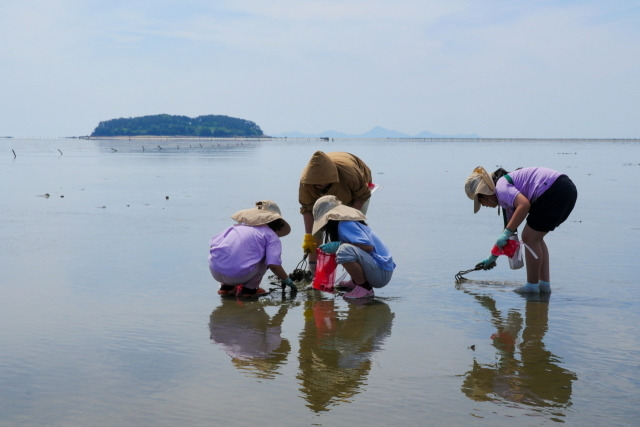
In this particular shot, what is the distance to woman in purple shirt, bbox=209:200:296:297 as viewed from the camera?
613 centimetres

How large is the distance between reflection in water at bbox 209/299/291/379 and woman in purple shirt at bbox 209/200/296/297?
0.70 feet

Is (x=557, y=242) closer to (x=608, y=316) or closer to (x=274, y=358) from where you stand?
(x=608, y=316)

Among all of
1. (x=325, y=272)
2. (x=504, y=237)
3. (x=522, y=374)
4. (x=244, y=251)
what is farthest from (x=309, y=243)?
(x=522, y=374)

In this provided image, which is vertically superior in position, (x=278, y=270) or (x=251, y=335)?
(x=278, y=270)

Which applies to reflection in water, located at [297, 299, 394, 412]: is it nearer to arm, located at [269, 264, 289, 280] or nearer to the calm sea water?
the calm sea water

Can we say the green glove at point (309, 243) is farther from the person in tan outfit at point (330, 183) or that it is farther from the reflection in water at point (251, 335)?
the reflection in water at point (251, 335)

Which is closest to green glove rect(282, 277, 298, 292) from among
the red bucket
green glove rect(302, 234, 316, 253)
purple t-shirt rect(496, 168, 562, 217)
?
the red bucket

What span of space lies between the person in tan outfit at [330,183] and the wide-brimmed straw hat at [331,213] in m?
0.50

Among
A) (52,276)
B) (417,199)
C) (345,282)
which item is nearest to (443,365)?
(345,282)

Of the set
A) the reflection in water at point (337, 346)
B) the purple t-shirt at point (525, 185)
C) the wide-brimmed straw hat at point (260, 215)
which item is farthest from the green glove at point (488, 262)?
the wide-brimmed straw hat at point (260, 215)

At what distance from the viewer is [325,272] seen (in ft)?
20.9

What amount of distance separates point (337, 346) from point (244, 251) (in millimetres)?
1695

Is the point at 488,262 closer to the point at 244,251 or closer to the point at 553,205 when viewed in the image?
the point at 553,205

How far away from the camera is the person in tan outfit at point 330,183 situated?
268 inches
